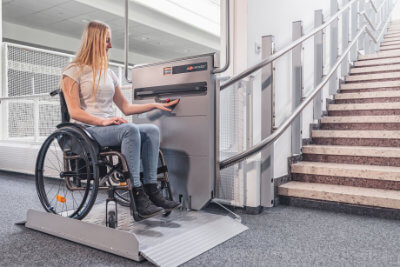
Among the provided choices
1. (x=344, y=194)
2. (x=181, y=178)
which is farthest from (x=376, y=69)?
(x=181, y=178)

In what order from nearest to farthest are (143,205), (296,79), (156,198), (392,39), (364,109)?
(143,205) < (156,198) < (296,79) < (364,109) < (392,39)

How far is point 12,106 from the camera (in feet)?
12.2

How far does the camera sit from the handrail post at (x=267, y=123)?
81.7 inches

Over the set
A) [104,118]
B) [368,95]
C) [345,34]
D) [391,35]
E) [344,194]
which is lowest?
[344,194]

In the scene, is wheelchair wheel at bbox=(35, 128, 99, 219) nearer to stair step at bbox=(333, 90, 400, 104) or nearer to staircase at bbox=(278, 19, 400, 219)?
staircase at bbox=(278, 19, 400, 219)

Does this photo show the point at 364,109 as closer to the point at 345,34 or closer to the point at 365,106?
the point at 365,106

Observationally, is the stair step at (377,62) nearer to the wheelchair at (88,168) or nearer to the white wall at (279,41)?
the white wall at (279,41)

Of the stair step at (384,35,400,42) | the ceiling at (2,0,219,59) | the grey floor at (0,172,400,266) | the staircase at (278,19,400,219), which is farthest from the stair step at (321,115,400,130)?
the ceiling at (2,0,219,59)

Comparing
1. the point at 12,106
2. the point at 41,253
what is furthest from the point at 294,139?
the point at 12,106

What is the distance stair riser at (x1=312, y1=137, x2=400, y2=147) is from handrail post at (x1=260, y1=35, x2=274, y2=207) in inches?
37.1

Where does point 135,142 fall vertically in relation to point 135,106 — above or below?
below

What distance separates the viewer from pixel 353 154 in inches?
98.5

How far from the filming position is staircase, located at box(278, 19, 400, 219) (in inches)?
A: 80.5

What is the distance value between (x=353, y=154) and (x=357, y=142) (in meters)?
0.23
